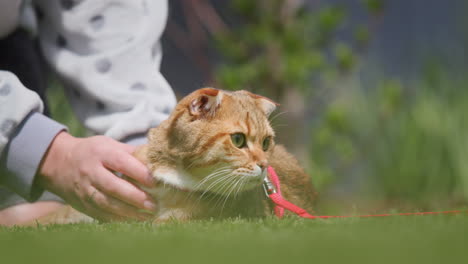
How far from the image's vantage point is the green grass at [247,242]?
0.97 metres

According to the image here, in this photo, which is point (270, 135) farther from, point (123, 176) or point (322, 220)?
point (123, 176)

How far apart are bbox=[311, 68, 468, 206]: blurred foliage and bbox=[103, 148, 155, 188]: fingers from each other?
210cm

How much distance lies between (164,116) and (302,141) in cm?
211

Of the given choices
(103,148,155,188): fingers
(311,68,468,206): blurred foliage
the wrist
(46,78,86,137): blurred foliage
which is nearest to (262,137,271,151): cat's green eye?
(103,148,155,188): fingers

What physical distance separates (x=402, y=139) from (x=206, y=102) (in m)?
Answer: 2.25

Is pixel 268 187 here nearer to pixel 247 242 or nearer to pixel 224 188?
pixel 224 188

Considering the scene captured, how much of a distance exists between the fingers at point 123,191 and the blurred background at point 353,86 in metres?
1.93

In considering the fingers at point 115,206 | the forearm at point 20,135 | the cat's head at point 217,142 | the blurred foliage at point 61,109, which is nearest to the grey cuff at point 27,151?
the forearm at point 20,135

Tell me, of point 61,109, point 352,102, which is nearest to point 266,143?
point 61,109

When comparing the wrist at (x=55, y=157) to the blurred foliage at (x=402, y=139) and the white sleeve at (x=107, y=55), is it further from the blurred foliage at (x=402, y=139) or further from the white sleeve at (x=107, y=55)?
the blurred foliage at (x=402, y=139)

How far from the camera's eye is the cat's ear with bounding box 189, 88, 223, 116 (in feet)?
4.75

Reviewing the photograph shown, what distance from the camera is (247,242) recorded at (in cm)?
112

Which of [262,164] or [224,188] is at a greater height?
[262,164]

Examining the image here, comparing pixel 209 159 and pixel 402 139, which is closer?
pixel 209 159
